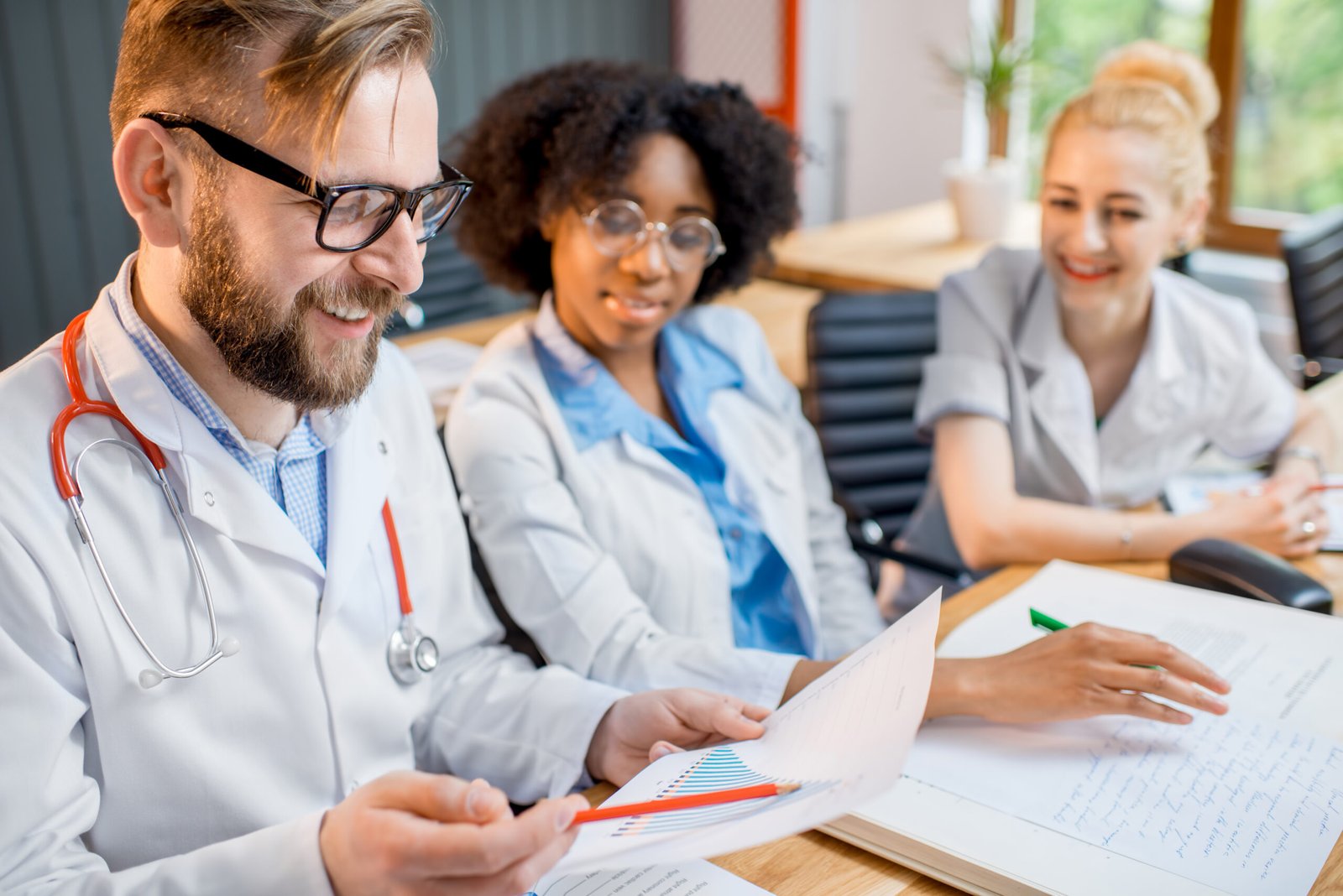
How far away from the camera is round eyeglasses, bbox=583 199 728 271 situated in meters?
A: 1.52

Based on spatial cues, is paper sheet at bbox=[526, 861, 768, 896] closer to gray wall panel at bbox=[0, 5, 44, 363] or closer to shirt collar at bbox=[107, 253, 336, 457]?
shirt collar at bbox=[107, 253, 336, 457]

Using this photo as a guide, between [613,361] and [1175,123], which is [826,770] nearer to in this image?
[613,361]

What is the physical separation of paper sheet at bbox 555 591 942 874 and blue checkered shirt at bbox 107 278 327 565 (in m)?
0.40

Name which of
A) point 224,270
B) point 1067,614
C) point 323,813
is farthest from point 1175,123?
point 323,813

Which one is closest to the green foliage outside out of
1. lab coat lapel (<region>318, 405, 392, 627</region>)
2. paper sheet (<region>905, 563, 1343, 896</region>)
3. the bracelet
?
the bracelet

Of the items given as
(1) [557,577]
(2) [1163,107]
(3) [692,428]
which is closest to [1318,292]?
(2) [1163,107]

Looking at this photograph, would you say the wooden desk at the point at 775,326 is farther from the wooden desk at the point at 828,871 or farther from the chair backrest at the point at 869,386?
the wooden desk at the point at 828,871

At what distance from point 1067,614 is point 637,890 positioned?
2.18 feet

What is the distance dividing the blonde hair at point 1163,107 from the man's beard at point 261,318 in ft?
3.93

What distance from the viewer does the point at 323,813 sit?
2.72 feet

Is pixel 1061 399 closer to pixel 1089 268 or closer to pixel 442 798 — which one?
pixel 1089 268

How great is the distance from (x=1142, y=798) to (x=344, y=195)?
2.66 ft

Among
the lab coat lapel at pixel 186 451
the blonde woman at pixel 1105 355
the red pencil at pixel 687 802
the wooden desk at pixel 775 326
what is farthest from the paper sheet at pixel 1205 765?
the wooden desk at pixel 775 326

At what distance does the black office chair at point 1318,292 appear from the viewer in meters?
2.77
